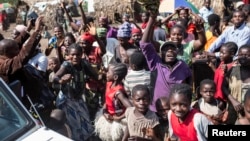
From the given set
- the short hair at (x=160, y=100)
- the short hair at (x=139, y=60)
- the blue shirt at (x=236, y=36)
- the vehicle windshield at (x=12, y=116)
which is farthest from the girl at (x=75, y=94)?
the blue shirt at (x=236, y=36)

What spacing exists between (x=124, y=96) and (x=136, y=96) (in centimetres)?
54

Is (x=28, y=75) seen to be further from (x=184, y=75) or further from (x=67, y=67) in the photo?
(x=184, y=75)

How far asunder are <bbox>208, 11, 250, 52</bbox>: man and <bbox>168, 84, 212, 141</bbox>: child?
2.25 m

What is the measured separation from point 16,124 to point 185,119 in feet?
4.87

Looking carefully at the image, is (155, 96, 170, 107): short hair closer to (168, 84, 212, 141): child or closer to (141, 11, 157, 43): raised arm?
(168, 84, 212, 141): child

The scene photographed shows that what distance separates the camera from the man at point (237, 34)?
5.95m

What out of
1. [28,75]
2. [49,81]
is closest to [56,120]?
[28,75]

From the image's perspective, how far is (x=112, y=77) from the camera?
Answer: 489 cm

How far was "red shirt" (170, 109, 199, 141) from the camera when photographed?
12.3 ft

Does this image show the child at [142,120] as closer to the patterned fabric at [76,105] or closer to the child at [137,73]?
the child at [137,73]

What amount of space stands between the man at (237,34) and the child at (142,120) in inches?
86.5

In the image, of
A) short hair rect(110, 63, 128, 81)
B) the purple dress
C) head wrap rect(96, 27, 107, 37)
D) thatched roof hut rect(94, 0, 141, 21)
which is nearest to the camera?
the purple dress

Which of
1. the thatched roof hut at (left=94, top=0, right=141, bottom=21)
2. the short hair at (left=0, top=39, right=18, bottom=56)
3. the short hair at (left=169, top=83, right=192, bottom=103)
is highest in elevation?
the short hair at (left=0, top=39, right=18, bottom=56)

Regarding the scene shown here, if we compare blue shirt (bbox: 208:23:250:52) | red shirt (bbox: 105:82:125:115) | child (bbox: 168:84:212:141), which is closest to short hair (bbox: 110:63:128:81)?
red shirt (bbox: 105:82:125:115)
